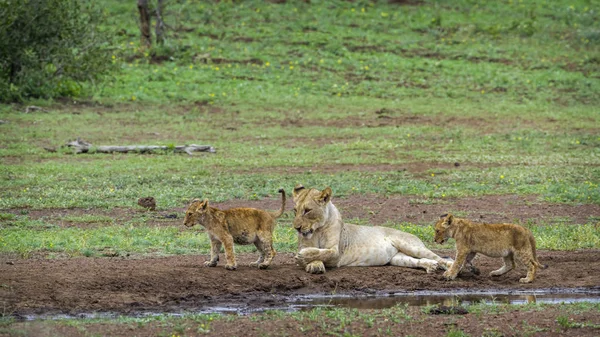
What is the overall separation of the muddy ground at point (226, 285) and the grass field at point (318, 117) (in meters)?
1.07

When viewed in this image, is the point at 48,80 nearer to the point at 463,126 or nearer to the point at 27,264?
the point at 463,126

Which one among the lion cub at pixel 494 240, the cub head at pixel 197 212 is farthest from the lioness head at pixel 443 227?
the cub head at pixel 197 212

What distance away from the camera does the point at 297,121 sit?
89.8ft

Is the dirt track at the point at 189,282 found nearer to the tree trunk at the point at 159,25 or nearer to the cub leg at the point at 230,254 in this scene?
the cub leg at the point at 230,254

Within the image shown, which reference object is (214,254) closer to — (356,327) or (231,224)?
(231,224)

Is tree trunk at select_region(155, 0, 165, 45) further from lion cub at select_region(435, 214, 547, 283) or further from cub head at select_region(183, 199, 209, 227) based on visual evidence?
lion cub at select_region(435, 214, 547, 283)

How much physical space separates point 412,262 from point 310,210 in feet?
5.03

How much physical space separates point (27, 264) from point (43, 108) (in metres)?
16.3

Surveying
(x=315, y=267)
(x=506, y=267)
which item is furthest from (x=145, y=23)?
(x=506, y=267)

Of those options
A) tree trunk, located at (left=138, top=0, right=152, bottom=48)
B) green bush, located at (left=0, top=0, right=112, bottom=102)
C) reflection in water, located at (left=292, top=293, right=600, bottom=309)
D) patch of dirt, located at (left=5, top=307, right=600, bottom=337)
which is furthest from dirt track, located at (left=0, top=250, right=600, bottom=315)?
tree trunk, located at (left=138, top=0, right=152, bottom=48)

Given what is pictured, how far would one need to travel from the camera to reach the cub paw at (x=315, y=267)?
11.8m

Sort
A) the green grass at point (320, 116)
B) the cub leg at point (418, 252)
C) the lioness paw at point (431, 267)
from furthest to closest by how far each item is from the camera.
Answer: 1. the green grass at point (320, 116)
2. the cub leg at point (418, 252)
3. the lioness paw at point (431, 267)

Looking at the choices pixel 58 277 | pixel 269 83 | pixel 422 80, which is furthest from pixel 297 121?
pixel 58 277

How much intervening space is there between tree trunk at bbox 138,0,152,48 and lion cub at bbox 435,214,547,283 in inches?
916
